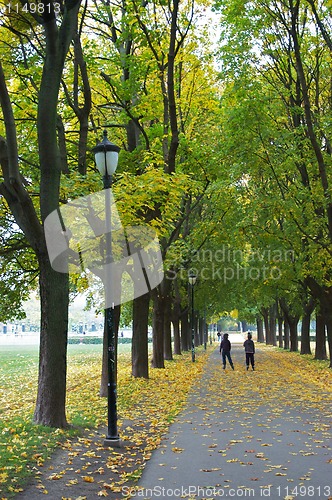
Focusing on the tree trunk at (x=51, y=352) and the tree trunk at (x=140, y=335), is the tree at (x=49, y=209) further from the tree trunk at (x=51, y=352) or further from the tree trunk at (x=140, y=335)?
the tree trunk at (x=140, y=335)

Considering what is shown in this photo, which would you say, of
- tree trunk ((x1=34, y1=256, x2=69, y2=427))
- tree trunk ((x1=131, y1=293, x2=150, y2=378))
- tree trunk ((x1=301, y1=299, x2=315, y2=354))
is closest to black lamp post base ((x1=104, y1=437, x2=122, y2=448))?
tree trunk ((x1=34, y1=256, x2=69, y2=427))

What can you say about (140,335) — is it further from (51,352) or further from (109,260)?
(109,260)

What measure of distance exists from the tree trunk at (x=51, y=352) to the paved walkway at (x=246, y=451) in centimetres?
222

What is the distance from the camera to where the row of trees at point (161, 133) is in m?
11.2

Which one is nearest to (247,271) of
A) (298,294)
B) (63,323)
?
(298,294)

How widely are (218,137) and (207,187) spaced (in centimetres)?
289

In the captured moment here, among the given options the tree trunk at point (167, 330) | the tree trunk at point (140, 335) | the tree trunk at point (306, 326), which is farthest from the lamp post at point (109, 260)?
the tree trunk at point (306, 326)

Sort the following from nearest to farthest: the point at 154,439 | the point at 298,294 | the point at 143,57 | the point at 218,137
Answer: the point at 154,439 < the point at 143,57 < the point at 218,137 < the point at 298,294

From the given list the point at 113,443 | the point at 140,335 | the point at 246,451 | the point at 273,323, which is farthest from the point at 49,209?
the point at 273,323

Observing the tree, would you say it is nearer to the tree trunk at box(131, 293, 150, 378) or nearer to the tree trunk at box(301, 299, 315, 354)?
the tree trunk at box(131, 293, 150, 378)

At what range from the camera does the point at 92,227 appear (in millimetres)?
15969

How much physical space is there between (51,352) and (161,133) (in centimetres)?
1084

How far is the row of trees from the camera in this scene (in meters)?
11.2

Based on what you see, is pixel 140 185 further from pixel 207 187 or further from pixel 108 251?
pixel 207 187
